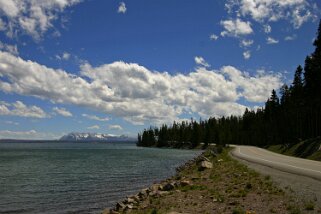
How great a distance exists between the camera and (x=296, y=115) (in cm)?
10269

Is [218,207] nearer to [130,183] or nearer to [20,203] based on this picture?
[20,203]

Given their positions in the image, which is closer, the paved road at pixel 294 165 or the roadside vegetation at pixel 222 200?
the roadside vegetation at pixel 222 200

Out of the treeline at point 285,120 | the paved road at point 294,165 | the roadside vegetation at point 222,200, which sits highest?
the treeline at point 285,120

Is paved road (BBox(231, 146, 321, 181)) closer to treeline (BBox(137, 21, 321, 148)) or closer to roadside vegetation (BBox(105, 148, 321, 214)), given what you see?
roadside vegetation (BBox(105, 148, 321, 214))

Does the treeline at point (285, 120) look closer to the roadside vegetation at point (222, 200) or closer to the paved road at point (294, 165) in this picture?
the paved road at point (294, 165)

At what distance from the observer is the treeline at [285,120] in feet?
211

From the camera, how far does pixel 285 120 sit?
11250 centimetres

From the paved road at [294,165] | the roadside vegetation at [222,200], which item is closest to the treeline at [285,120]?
the paved road at [294,165]

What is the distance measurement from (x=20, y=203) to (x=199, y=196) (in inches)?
607

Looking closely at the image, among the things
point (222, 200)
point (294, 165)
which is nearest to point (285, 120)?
point (294, 165)

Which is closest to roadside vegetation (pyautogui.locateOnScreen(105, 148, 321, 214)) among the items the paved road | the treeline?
the paved road

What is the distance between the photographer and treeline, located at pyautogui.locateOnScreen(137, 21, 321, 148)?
64363 mm

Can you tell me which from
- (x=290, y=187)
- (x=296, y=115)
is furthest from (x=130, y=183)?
(x=296, y=115)

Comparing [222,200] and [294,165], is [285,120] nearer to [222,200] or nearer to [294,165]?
[294,165]
